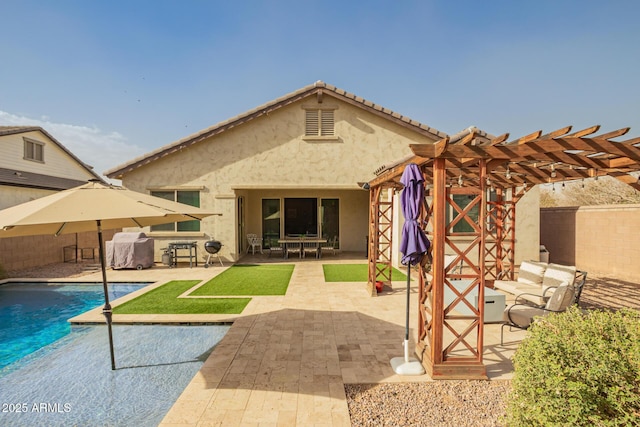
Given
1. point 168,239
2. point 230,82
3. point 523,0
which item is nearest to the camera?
point 523,0

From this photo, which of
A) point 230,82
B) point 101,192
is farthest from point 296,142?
point 101,192

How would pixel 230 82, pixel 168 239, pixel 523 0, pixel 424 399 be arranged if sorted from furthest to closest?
pixel 168 239 < pixel 230 82 < pixel 523 0 < pixel 424 399

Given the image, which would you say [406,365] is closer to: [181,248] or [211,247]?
[211,247]

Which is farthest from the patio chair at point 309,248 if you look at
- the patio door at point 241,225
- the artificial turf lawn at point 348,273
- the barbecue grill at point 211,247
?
the barbecue grill at point 211,247

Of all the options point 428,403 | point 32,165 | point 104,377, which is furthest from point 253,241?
point 32,165

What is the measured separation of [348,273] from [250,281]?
3867mm

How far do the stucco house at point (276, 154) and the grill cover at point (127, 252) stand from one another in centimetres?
94

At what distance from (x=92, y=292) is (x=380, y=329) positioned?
33.0ft

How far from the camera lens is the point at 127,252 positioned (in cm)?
1313

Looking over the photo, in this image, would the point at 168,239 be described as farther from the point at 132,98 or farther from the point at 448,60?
the point at 448,60

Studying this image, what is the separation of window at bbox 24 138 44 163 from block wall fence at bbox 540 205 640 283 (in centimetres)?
3040

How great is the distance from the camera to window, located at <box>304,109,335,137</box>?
14.6 metres

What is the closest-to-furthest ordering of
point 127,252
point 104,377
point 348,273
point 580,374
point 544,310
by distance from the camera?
point 580,374 < point 104,377 < point 544,310 < point 348,273 < point 127,252

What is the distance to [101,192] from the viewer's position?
4.52 m
